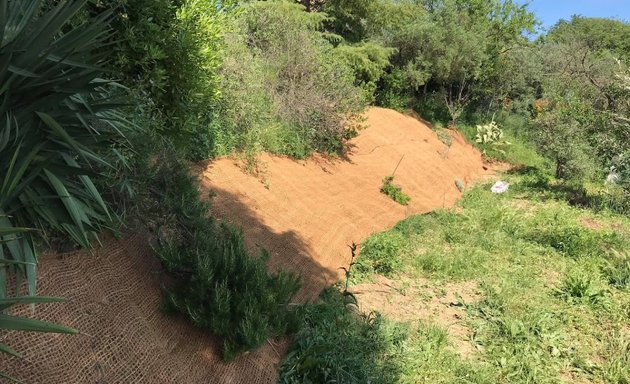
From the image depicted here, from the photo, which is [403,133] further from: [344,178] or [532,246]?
[532,246]

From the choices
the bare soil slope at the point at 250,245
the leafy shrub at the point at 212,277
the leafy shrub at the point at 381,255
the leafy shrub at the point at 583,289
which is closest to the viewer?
the bare soil slope at the point at 250,245

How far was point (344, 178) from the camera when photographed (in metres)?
11.5

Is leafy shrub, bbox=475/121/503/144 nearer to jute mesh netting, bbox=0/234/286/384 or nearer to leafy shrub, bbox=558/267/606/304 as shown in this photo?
leafy shrub, bbox=558/267/606/304

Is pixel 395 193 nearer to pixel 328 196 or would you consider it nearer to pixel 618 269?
pixel 328 196

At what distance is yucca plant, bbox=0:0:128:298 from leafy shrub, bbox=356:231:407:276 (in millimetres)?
4843

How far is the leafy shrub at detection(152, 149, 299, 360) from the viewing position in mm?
3664

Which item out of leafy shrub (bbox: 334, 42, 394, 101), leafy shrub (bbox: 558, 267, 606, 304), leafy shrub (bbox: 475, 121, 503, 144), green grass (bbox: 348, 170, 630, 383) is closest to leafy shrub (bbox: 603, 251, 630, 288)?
green grass (bbox: 348, 170, 630, 383)

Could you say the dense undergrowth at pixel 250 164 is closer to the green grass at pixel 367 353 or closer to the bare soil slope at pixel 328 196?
the green grass at pixel 367 353

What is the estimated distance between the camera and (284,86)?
1159 centimetres

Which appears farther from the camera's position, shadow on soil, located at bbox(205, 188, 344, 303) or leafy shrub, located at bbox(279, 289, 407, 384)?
shadow on soil, located at bbox(205, 188, 344, 303)

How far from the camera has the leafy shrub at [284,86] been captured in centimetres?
943

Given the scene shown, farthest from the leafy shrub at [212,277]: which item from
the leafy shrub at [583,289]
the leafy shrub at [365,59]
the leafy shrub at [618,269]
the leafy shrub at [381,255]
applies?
the leafy shrub at [365,59]

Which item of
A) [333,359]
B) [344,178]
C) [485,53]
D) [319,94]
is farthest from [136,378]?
[485,53]

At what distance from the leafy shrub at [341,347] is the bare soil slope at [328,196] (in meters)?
0.62
